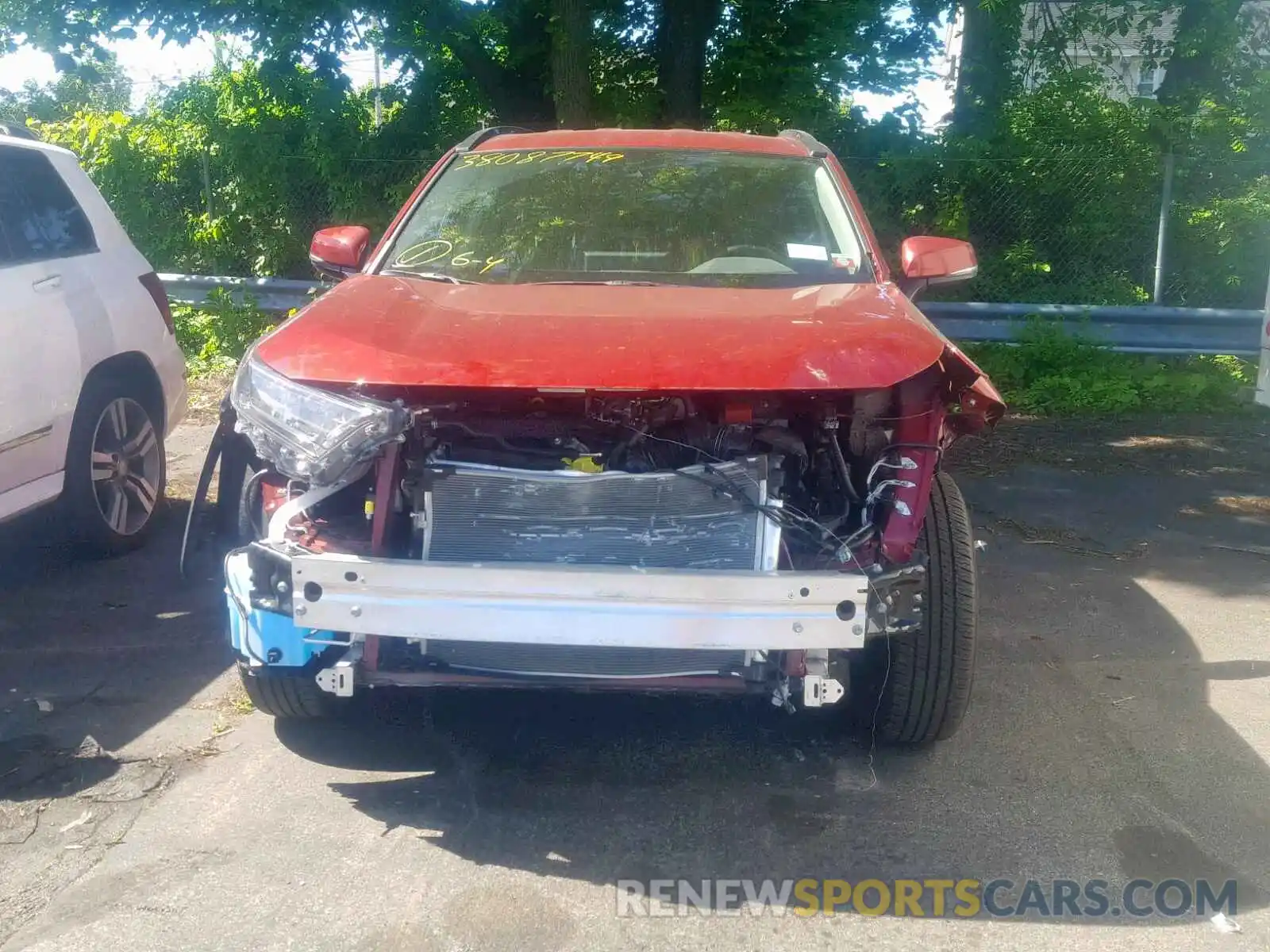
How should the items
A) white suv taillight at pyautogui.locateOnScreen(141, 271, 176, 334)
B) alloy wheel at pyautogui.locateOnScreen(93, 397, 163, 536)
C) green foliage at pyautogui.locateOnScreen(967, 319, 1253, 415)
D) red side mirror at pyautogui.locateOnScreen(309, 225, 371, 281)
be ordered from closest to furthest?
1. red side mirror at pyautogui.locateOnScreen(309, 225, 371, 281)
2. alloy wheel at pyautogui.locateOnScreen(93, 397, 163, 536)
3. white suv taillight at pyautogui.locateOnScreen(141, 271, 176, 334)
4. green foliage at pyautogui.locateOnScreen(967, 319, 1253, 415)

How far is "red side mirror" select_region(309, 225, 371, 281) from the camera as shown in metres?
4.72

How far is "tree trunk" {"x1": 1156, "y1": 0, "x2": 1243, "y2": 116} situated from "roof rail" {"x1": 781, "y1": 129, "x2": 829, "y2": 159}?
621 cm

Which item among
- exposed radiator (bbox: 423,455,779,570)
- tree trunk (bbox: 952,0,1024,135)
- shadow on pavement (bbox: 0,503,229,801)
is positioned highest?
tree trunk (bbox: 952,0,1024,135)

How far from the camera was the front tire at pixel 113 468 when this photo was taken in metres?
5.30

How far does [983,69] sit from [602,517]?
8907 mm

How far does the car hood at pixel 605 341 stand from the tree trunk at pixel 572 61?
6512 mm

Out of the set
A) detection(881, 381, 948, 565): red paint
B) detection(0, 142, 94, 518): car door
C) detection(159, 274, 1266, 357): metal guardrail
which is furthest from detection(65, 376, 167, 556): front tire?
detection(881, 381, 948, 565): red paint

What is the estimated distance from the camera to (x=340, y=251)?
15.5 feet

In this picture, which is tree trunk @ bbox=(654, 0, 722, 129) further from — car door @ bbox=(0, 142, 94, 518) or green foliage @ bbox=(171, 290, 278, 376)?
car door @ bbox=(0, 142, 94, 518)

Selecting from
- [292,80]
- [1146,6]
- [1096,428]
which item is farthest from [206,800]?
[1146,6]

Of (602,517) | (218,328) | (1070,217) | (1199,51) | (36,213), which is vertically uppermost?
(1199,51)

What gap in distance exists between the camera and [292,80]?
34.0 feet

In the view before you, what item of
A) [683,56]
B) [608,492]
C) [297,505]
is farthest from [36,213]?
[683,56]

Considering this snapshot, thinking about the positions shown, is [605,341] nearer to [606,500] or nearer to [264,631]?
[606,500]
